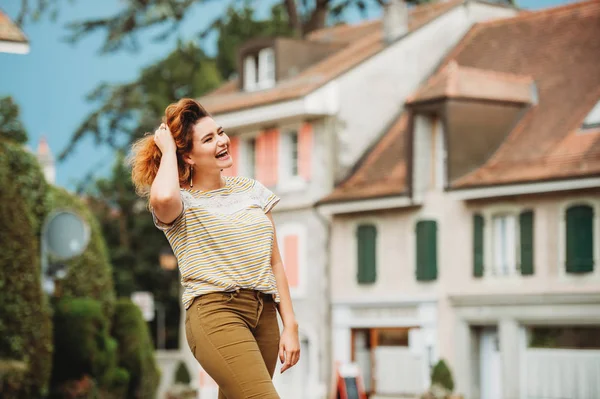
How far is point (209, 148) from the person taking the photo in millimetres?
6078

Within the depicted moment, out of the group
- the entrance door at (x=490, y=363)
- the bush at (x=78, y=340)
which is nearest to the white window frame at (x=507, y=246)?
the entrance door at (x=490, y=363)

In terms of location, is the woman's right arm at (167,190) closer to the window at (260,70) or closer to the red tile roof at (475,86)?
the red tile roof at (475,86)

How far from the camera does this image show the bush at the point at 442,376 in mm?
35906

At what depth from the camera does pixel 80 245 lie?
27094 millimetres

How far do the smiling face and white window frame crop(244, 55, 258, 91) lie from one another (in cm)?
3976

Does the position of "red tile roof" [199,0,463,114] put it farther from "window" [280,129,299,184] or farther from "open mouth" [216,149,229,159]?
"open mouth" [216,149,229,159]

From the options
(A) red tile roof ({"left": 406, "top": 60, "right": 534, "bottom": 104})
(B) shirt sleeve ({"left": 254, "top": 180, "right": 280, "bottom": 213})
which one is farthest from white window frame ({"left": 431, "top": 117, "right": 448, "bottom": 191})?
(B) shirt sleeve ({"left": 254, "top": 180, "right": 280, "bottom": 213})

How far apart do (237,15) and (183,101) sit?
5212cm

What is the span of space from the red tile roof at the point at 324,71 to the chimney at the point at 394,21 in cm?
27

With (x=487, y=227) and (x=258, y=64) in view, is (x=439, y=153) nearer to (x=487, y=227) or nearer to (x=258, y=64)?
(x=487, y=227)

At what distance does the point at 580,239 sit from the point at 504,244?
8.28 ft

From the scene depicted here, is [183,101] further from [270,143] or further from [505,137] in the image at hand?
[270,143]

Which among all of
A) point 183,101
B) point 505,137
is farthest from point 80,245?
point 183,101

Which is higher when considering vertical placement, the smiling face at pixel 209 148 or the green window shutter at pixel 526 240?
the green window shutter at pixel 526 240
